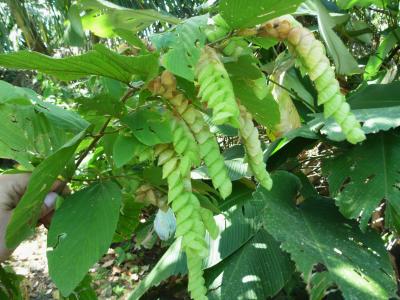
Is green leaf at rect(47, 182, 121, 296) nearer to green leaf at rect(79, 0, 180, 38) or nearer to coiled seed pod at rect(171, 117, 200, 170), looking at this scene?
coiled seed pod at rect(171, 117, 200, 170)

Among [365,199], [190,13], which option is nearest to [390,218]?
[365,199]

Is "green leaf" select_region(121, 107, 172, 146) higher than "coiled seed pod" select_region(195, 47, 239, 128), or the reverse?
"coiled seed pod" select_region(195, 47, 239, 128)

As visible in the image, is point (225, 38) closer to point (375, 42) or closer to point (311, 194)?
point (311, 194)

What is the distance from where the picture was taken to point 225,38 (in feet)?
1.70

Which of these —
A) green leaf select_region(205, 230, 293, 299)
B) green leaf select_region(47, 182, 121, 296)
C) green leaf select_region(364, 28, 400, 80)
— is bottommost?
green leaf select_region(205, 230, 293, 299)

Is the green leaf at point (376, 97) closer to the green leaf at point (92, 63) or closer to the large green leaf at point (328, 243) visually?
the large green leaf at point (328, 243)

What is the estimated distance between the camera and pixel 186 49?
1.52ft

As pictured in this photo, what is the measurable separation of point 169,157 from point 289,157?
3.55 ft

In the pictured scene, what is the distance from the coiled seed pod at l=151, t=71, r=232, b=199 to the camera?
1.55 ft

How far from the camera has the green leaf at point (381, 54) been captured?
6.93 feet

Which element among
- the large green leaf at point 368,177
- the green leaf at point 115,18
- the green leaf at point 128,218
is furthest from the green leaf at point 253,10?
the large green leaf at point 368,177

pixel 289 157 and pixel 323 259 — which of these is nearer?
pixel 323 259

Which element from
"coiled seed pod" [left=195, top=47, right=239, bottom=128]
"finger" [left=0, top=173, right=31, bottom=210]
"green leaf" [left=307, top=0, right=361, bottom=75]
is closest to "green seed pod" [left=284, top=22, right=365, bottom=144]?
"coiled seed pod" [left=195, top=47, right=239, bottom=128]

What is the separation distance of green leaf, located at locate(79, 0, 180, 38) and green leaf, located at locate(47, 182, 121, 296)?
1.00 ft
